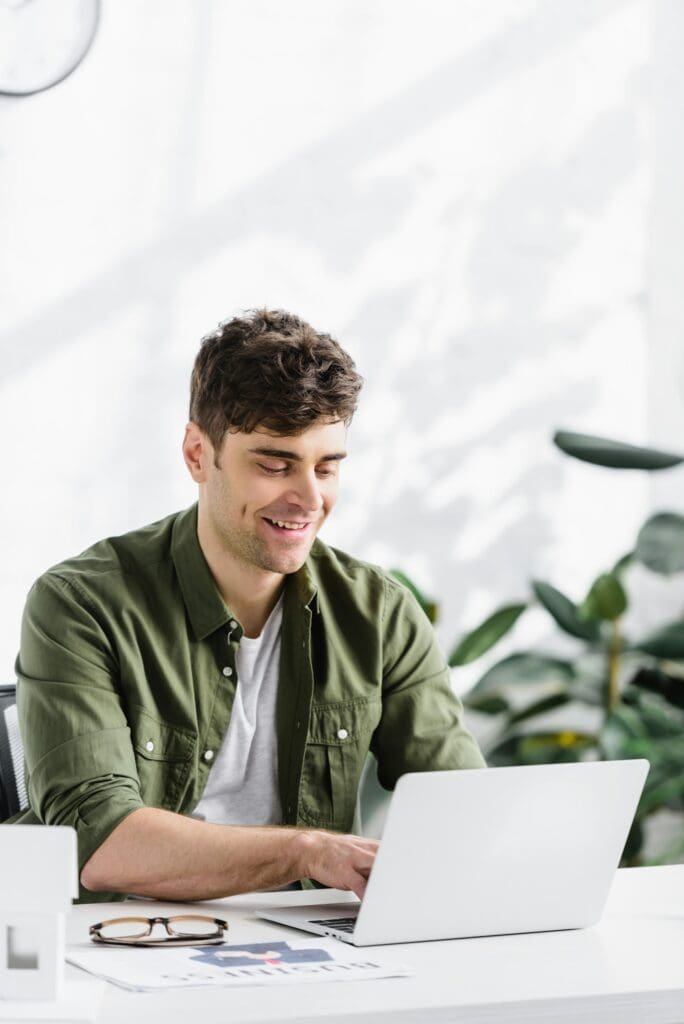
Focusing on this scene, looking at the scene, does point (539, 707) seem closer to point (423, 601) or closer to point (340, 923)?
point (423, 601)

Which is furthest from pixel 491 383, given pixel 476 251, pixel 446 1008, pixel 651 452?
pixel 446 1008

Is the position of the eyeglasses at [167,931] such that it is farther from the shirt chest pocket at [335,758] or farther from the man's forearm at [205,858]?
the shirt chest pocket at [335,758]

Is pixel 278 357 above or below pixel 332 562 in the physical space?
above

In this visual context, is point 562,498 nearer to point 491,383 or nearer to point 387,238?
point 491,383

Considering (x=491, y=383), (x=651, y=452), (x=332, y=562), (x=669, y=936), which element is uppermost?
(x=491, y=383)

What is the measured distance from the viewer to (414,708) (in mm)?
1884

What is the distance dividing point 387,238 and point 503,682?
1107 mm

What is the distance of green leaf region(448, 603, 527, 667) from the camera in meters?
3.10

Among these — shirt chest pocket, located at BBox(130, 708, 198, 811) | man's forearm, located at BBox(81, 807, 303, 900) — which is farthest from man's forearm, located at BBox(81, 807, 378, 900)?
shirt chest pocket, located at BBox(130, 708, 198, 811)

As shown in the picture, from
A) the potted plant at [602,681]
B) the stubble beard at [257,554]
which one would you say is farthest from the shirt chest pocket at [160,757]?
the potted plant at [602,681]

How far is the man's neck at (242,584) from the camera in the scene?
1.86m

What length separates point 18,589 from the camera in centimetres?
299

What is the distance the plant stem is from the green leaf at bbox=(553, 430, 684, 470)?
43cm

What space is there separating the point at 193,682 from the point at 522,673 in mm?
1499
